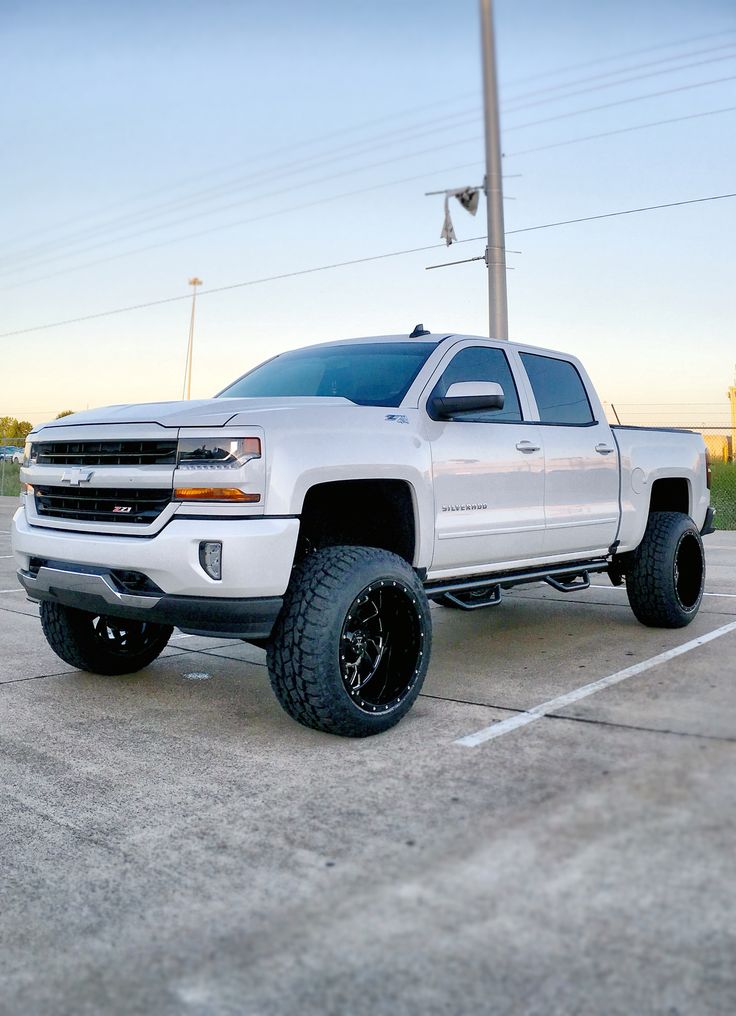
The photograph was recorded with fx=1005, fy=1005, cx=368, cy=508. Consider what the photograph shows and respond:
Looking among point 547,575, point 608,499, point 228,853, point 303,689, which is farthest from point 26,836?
point 608,499

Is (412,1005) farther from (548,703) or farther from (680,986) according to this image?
(548,703)

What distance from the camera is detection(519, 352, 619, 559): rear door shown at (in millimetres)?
6113

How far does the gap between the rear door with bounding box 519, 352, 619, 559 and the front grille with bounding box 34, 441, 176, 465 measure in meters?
2.49

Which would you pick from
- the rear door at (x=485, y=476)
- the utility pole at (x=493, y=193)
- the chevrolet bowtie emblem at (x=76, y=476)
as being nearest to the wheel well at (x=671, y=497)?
the rear door at (x=485, y=476)

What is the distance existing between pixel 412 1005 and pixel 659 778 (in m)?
1.82

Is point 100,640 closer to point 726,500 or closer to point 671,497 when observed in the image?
point 671,497

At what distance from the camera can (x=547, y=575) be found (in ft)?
20.4

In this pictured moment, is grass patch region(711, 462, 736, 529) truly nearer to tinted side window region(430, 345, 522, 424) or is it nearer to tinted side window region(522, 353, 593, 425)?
tinted side window region(522, 353, 593, 425)

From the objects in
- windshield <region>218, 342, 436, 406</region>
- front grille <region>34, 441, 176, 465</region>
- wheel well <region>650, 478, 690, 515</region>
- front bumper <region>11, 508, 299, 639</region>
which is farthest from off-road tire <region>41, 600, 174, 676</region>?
wheel well <region>650, 478, 690, 515</region>

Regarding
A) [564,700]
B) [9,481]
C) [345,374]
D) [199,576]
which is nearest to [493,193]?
[345,374]

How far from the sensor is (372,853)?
3252 mm

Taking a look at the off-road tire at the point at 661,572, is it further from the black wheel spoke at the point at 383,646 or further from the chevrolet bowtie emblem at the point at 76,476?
the chevrolet bowtie emblem at the point at 76,476

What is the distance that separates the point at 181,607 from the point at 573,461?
2.92 m

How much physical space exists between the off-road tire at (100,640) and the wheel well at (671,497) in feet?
12.6
